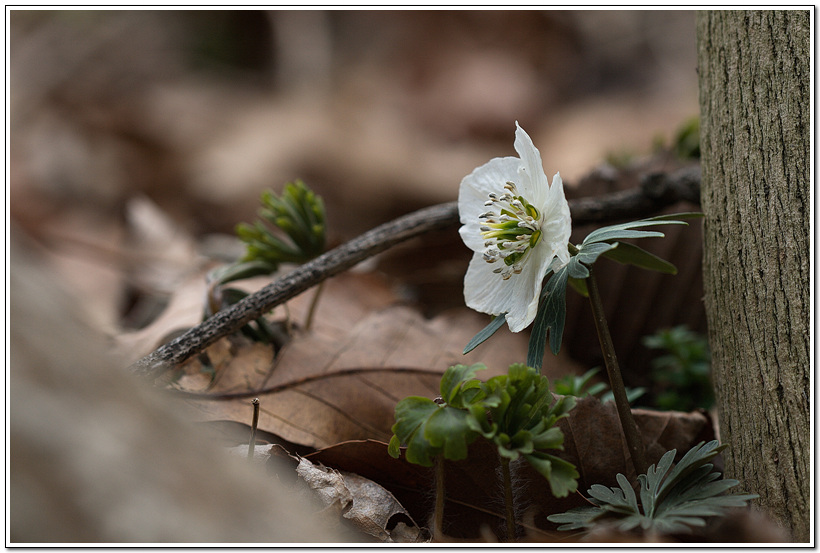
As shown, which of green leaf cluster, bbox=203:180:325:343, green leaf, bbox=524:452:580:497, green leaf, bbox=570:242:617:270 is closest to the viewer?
green leaf, bbox=524:452:580:497

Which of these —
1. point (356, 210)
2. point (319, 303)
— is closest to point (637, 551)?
point (319, 303)

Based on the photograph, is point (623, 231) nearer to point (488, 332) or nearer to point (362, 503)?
point (488, 332)

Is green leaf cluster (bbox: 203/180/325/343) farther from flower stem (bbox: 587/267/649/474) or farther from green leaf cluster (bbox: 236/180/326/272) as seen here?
flower stem (bbox: 587/267/649/474)


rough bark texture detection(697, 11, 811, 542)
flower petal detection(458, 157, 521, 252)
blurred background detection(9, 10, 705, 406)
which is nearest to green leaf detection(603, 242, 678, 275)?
rough bark texture detection(697, 11, 811, 542)

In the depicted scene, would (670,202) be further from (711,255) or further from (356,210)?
(356,210)

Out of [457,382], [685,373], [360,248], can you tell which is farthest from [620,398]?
[685,373]

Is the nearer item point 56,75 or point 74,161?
point 74,161
